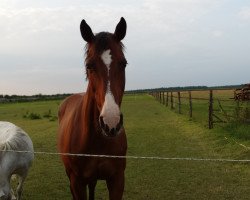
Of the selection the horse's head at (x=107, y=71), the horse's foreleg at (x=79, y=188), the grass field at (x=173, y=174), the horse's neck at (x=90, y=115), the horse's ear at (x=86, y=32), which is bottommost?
the grass field at (x=173, y=174)

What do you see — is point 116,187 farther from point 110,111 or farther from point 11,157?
point 11,157

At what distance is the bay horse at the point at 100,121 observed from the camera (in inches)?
117

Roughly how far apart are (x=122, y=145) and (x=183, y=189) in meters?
3.11

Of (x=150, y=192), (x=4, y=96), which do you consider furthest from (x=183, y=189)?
(x=4, y=96)

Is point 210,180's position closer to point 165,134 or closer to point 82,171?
point 82,171

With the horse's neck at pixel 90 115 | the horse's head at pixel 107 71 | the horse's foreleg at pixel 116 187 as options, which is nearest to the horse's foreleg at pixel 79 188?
the horse's foreleg at pixel 116 187

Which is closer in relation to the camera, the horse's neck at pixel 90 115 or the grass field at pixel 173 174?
the horse's neck at pixel 90 115

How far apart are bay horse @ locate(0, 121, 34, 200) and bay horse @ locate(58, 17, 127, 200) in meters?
0.70

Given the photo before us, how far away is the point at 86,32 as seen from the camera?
3.43 m

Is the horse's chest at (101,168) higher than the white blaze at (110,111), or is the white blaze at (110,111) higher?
the white blaze at (110,111)

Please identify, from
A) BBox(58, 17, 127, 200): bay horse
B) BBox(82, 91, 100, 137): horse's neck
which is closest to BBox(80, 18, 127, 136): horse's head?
BBox(58, 17, 127, 200): bay horse

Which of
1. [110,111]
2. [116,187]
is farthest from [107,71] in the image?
[116,187]

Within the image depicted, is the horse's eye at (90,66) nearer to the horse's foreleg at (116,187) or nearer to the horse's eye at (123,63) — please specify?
the horse's eye at (123,63)

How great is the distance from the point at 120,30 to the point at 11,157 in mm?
2204
